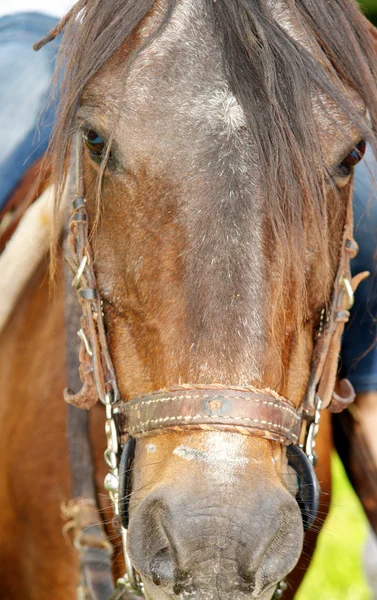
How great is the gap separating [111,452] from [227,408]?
1.42 ft

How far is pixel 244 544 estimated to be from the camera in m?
1.47

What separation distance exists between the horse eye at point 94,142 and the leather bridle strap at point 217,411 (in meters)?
0.62

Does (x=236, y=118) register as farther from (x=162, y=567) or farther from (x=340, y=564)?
(x=340, y=564)

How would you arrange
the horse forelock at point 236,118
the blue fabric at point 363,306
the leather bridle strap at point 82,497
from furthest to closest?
the blue fabric at point 363,306, the leather bridle strap at point 82,497, the horse forelock at point 236,118

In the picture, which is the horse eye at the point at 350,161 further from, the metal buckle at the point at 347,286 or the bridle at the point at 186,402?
the metal buckle at the point at 347,286

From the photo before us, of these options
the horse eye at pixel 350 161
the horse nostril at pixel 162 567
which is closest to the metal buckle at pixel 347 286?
the horse eye at pixel 350 161

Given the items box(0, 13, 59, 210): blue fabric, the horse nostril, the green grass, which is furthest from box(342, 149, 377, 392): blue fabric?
the green grass

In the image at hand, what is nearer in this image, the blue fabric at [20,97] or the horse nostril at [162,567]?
the horse nostril at [162,567]

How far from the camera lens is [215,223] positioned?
1622 mm

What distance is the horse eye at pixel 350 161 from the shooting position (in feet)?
6.15

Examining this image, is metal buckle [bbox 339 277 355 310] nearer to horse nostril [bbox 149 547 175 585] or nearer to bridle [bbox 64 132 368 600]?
bridle [bbox 64 132 368 600]

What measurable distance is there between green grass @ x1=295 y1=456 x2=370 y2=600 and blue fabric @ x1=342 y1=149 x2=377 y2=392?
1674mm

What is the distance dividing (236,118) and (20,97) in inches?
50.2

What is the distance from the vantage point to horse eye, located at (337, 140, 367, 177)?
1.87 m
